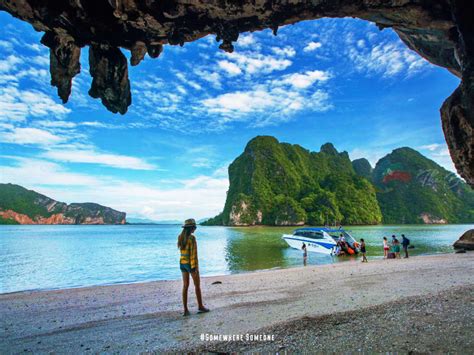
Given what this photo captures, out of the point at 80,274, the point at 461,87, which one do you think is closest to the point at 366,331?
the point at 461,87

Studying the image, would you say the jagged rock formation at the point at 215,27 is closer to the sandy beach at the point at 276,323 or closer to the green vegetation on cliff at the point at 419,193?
the sandy beach at the point at 276,323

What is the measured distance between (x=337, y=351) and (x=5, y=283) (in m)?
20.0

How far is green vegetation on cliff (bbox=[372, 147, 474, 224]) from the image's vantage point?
14175 cm

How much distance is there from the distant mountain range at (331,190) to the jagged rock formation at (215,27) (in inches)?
3779

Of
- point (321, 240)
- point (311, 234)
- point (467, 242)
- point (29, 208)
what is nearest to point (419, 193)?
point (467, 242)

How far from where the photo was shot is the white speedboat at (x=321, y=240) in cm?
2733

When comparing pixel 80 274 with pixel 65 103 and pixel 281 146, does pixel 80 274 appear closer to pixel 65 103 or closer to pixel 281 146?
pixel 65 103

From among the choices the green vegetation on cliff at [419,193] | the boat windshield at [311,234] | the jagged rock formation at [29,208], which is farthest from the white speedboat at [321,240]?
the jagged rock formation at [29,208]

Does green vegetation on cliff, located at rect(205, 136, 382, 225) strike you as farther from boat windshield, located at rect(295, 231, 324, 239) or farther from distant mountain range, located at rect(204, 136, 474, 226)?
boat windshield, located at rect(295, 231, 324, 239)

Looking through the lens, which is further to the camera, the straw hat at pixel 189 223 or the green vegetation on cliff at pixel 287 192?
the green vegetation on cliff at pixel 287 192

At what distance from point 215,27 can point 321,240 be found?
2565 cm

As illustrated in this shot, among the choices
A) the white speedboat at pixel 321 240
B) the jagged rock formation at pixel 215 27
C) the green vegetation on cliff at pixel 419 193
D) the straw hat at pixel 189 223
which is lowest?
the white speedboat at pixel 321 240

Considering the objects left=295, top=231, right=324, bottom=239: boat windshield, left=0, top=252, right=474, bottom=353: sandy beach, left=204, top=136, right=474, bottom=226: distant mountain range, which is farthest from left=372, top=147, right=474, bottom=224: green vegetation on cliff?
left=0, top=252, right=474, bottom=353: sandy beach

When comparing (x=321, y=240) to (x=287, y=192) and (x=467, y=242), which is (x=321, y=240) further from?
(x=287, y=192)
